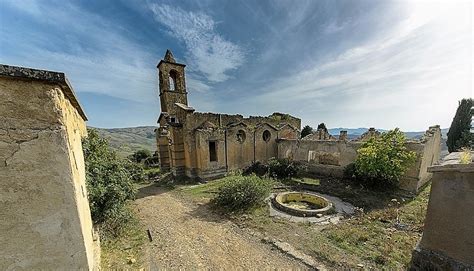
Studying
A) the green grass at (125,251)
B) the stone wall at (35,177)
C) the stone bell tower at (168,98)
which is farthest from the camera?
the stone bell tower at (168,98)

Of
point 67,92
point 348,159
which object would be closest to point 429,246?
point 67,92

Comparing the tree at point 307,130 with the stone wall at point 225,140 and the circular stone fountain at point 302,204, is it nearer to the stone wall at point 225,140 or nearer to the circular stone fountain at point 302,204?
the stone wall at point 225,140

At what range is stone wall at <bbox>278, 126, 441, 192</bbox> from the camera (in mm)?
9883

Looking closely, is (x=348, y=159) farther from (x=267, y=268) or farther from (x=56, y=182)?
(x=56, y=182)

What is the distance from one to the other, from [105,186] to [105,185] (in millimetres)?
77

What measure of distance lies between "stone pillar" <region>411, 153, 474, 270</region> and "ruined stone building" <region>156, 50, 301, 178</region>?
1108 centimetres

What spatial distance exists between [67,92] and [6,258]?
2.31 m

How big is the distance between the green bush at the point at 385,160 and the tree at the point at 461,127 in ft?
50.8

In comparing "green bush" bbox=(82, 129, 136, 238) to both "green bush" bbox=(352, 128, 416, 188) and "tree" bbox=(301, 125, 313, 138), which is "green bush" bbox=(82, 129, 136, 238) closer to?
"green bush" bbox=(352, 128, 416, 188)

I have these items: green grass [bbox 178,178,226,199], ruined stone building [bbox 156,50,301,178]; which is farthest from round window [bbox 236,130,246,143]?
green grass [bbox 178,178,226,199]

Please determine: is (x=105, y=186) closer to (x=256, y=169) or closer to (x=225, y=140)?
(x=225, y=140)

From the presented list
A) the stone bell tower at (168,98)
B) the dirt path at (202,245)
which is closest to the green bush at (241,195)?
the dirt path at (202,245)

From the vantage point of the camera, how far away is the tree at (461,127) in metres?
18.5

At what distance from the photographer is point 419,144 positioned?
32.2 feet
